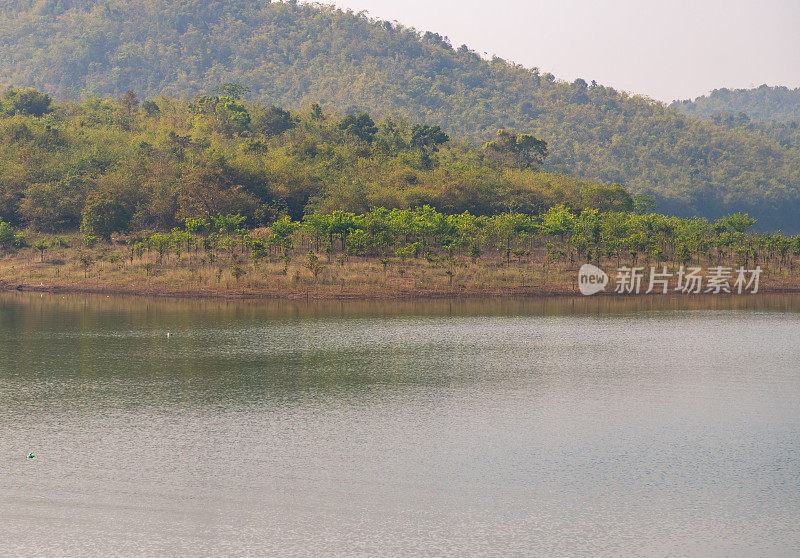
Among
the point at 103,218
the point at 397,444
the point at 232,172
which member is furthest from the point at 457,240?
the point at 397,444

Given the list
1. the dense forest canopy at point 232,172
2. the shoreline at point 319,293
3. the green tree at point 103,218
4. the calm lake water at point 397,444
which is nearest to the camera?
the calm lake water at point 397,444

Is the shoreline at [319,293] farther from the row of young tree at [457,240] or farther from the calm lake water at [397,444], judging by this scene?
the calm lake water at [397,444]

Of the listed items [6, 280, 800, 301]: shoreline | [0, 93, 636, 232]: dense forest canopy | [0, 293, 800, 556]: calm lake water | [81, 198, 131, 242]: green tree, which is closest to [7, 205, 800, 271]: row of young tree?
[81, 198, 131, 242]: green tree

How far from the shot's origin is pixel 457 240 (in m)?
66.4

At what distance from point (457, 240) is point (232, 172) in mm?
25665

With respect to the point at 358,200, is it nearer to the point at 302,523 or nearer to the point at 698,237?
the point at 698,237

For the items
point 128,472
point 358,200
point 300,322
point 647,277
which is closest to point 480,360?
point 300,322

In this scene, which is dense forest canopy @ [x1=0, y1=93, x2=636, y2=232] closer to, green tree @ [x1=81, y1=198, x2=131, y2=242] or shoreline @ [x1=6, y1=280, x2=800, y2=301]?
green tree @ [x1=81, y1=198, x2=131, y2=242]

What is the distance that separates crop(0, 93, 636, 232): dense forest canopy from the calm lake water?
39334 millimetres

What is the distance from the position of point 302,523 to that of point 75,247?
6210cm

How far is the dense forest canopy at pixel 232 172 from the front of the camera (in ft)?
249

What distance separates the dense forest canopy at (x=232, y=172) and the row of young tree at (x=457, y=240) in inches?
150

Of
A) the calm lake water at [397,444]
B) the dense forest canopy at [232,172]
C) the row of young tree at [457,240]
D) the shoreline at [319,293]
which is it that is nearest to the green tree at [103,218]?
the dense forest canopy at [232,172]

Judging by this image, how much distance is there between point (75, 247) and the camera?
2778 inches
